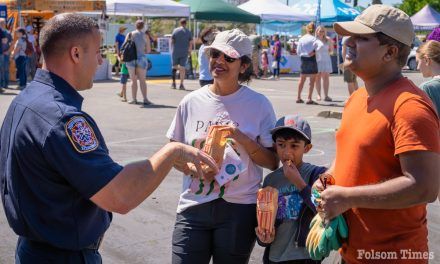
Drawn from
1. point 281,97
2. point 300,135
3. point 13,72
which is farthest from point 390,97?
point 13,72

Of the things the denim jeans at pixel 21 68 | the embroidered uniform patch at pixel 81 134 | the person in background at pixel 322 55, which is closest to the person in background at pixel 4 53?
the denim jeans at pixel 21 68

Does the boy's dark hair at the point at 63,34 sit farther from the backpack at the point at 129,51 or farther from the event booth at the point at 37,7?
the event booth at the point at 37,7

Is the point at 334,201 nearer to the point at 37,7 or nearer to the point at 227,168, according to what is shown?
the point at 227,168

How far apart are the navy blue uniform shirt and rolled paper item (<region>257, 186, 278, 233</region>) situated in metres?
1.05

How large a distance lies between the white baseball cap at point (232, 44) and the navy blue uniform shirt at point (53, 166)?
122cm

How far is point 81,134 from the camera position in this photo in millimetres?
2537

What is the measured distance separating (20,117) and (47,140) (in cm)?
21

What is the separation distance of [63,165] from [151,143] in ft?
26.1

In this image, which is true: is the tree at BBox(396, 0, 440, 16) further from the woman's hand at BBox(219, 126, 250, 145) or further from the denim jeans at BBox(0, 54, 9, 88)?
the woman's hand at BBox(219, 126, 250, 145)

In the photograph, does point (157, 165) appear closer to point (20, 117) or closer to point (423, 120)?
point (20, 117)

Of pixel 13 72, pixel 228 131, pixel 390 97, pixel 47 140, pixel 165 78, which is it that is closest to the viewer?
pixel 47 140

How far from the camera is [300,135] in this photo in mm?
3639

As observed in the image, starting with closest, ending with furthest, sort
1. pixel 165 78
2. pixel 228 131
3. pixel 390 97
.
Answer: pixel 390 97
pixel 228 131
pixel 165 78

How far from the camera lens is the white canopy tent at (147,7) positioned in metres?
23.1
